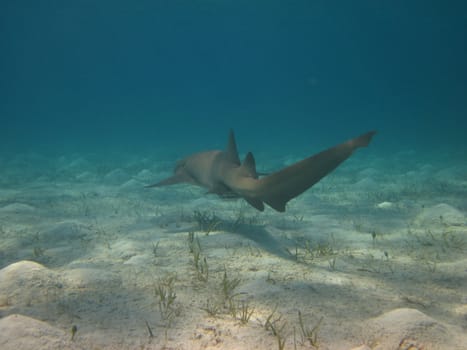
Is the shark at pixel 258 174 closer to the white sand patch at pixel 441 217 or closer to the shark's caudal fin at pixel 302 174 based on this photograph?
the shark's caudal fin at pixel 302 174

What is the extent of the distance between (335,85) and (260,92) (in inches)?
1225

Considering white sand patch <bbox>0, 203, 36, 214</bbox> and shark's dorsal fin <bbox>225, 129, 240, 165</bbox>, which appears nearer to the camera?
shark's dorsal fin <bbox>225, 129, 240, 165</bbox>

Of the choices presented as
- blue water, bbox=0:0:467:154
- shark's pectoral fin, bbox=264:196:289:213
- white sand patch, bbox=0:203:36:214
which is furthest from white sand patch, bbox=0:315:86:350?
blue water, bbox=0:0:467:154

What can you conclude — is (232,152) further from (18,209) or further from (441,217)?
(18,209)

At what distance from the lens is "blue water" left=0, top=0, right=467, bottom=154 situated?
57.2m

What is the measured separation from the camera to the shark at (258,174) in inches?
117

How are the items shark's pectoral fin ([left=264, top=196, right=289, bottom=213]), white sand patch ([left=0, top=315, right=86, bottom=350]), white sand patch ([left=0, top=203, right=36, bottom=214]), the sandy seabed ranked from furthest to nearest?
white sand patch ([left=0, top=203, right=36, bottom=214]) < shark's pectoral fin ([left=264, top=196, right=289, bottom=213]) < the sandy seabed < white sand patch ([left=0, top=315, right=86, bottom=350])

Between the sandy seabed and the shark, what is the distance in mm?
696

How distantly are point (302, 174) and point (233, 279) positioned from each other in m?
1.30

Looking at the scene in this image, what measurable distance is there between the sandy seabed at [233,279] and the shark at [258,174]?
0.70 metres

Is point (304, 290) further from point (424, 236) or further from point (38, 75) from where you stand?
point (38, 75)

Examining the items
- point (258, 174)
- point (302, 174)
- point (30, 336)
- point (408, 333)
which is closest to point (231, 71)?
point (258, 174)

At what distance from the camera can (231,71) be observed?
127938 millimetres

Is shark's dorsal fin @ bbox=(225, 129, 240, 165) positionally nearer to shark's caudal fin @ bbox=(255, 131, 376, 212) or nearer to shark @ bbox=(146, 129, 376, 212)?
shark @ bbox=(146, 129, 376, 212)
